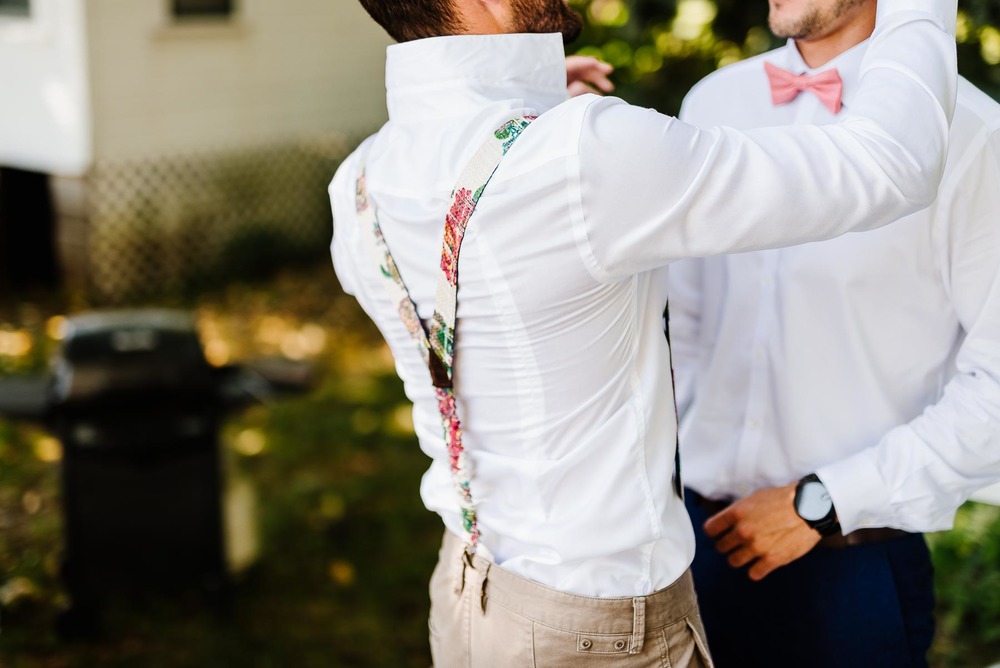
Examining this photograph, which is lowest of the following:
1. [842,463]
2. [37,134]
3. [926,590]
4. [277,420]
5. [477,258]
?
[277,420]

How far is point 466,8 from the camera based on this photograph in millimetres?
1587

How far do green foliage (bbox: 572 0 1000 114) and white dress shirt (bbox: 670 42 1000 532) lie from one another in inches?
89.9

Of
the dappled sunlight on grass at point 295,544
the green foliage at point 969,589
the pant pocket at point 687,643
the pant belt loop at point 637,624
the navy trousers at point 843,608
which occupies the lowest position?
the dappled sunlight on grass at point 295,544

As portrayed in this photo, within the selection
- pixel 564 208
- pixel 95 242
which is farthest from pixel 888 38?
pixel 95 242

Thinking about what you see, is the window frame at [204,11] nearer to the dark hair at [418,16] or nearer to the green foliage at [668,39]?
the green foliage at [668,39]

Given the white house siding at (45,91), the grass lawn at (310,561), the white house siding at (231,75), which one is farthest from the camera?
the white house siding at (231,75)

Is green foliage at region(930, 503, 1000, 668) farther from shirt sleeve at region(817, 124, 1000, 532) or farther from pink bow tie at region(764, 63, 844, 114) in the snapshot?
pink bow tie at region(764, 63, 844, 114)

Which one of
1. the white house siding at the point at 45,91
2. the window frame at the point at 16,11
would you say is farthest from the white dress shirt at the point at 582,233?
the window frame at the point at 16,11

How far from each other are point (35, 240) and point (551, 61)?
8.10m

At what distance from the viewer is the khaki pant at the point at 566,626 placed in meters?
1.61

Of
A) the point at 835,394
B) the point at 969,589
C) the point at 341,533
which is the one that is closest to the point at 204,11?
the point at 341,533

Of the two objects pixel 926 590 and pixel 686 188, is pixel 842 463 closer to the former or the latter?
pixel 926 590

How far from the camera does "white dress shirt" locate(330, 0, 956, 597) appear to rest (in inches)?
53.1

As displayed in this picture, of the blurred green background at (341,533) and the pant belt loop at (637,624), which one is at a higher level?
the pant belt loop at (637,624)
